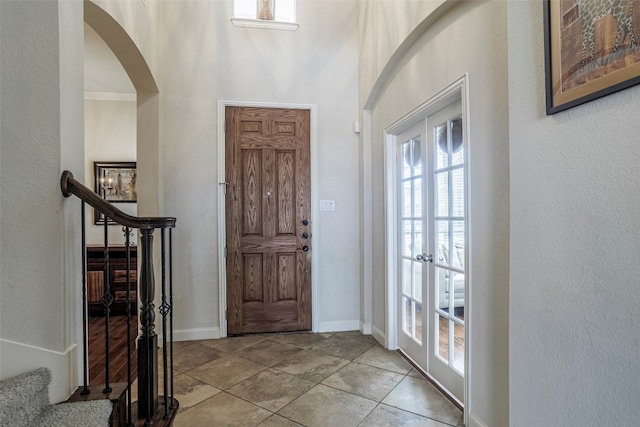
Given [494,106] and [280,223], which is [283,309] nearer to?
[280,223]

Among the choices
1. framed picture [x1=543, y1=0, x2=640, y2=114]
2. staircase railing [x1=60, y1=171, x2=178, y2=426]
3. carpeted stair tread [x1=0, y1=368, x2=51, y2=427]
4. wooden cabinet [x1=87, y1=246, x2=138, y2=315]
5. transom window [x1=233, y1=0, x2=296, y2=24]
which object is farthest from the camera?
wooden cabinet [x1=87, y1=246, x2=138, y2=315]

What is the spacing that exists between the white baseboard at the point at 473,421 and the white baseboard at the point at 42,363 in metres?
1.96

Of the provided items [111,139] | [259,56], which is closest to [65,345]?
[259,56]

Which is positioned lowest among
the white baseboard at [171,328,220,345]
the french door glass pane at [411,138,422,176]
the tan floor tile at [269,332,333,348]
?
the tan floor tile at [269,332,333,348]

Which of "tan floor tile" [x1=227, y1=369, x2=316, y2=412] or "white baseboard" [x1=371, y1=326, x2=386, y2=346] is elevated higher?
"white baseboard" [x1=371, y1=326, x2=386, y2=346]

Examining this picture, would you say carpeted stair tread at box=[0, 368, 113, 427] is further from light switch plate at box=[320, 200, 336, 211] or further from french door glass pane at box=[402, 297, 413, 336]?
light switch plate at box=[320, 200, 336, 211]

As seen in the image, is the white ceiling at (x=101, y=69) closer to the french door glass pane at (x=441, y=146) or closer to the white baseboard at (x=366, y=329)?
the french door glass pane at (x=441, y=146)

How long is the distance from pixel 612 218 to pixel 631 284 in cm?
21

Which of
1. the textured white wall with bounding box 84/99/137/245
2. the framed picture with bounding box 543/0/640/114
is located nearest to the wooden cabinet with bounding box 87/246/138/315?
the textured white wall with bounding box 84/99/137/245

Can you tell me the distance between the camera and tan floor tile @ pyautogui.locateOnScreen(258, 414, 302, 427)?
1817 millimetres

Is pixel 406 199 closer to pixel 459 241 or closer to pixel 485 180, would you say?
pixel 459 241

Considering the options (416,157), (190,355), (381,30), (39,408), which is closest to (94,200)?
(39,408)

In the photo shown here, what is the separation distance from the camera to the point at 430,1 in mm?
1993

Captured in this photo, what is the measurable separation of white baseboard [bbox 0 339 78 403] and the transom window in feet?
10.6
